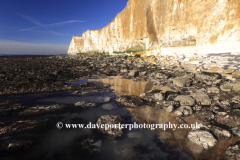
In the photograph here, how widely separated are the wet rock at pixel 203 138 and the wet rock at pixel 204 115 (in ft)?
5.10

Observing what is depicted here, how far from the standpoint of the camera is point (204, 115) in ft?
19.8

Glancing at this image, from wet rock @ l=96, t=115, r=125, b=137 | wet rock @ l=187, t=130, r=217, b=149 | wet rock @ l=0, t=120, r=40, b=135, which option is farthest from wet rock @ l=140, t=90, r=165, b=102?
wet rock @ l=0, t=120, r=40, b=135

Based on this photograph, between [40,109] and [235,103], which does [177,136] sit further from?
[40,109]

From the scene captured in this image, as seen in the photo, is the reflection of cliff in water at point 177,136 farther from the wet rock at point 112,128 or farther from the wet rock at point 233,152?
the wet rock at point 112,128

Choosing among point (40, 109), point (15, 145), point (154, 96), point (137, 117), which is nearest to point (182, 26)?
point (154, 96)

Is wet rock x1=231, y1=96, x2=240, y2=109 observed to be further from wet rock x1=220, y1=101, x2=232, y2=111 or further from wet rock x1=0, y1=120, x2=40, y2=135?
wet rock x1=0, y1=120, x2=40, y2=135

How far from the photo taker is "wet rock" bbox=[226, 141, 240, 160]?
3.65m

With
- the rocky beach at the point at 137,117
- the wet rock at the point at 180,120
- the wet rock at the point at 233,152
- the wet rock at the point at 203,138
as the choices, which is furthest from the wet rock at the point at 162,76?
the wet rock at the point at 233,152

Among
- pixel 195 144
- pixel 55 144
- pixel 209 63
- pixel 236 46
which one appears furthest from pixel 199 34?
pixel 55 144

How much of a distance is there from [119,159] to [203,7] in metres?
26.3

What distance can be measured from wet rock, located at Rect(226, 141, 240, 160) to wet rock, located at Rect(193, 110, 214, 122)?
1968 millimetres

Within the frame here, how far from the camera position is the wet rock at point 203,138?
4.21 metres

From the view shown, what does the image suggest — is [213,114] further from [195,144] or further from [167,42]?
[167,42]

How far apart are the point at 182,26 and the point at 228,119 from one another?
23.9m
